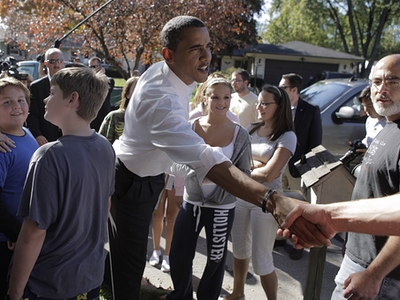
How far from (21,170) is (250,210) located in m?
2.04

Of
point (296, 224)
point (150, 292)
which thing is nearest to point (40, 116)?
point (150, 292)

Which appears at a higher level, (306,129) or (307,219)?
(306,129)

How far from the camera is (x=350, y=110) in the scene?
6.86 metres

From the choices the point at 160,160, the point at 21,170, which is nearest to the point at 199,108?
the point at 160,160

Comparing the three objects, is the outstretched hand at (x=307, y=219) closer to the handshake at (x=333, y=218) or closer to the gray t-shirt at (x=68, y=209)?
the handshake at (x=333, y=218)

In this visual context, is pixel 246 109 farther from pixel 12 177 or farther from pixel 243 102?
pixel 12 177

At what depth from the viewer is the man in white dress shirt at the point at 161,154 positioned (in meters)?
2.33

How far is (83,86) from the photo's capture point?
2.09 meters

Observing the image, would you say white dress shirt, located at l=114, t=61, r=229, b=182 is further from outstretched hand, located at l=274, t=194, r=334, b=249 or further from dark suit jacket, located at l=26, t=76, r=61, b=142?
dark suit jacket, located at l=26, t=76, r=61, b=142

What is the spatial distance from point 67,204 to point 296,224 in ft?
4.05

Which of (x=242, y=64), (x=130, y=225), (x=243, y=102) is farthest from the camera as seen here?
(x=242, y=64)

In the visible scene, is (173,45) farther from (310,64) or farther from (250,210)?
(310,64)

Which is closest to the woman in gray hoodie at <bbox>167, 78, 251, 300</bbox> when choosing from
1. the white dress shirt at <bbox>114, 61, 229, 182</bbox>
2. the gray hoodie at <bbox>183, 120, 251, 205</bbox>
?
the gray hoodie at <bbox>183, 120, 251, 205</bbox>

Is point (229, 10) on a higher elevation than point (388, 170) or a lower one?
higher
